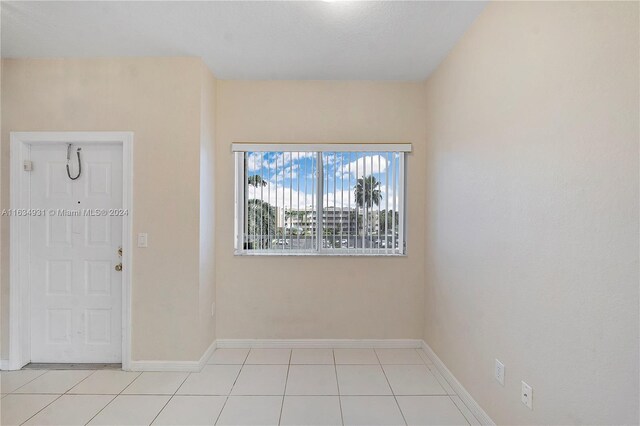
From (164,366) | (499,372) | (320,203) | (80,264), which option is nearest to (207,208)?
(320,203)

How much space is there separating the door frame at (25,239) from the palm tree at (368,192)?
208 cm

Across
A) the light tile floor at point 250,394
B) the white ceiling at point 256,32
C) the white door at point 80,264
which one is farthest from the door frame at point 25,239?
the white ceiling at point 256,32

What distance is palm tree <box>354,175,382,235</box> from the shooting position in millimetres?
3094

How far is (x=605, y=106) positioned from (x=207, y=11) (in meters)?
2.24

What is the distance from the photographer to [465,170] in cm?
224

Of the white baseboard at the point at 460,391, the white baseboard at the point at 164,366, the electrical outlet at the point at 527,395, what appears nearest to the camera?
the electrical outlet at the point at 527,395

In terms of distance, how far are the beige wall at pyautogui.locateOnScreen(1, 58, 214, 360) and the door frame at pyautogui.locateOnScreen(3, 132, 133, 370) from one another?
6 centimetres

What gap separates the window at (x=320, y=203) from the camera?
10.1 feet

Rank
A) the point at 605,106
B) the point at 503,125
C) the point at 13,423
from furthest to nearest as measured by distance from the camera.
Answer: the point at 13,423 < the point at 503,125 < the point at 605,106

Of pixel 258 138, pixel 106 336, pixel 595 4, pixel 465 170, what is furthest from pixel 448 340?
pixel 106 336

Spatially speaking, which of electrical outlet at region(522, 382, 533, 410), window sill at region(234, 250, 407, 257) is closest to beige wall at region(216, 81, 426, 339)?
window sill at region(234, 250, 407, 257)

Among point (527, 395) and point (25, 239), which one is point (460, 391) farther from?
point (25, 239)

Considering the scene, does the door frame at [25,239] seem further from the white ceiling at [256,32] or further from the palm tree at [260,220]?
the palm tree at [260,220]

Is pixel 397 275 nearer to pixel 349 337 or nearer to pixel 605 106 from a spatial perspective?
pixel 349 337
